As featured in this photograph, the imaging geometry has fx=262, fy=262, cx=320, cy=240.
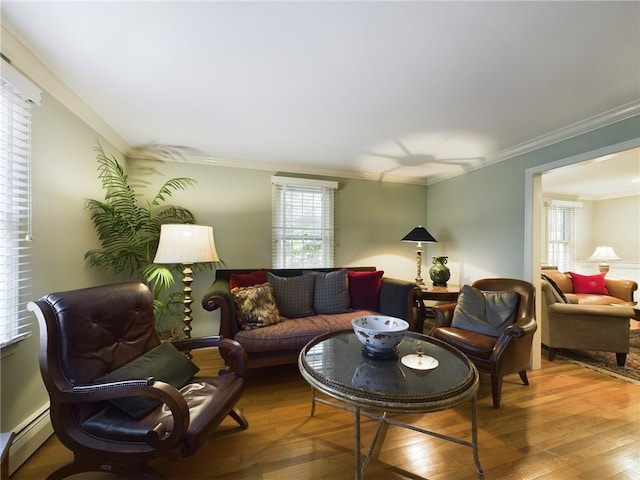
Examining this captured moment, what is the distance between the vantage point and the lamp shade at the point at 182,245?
7.45ft

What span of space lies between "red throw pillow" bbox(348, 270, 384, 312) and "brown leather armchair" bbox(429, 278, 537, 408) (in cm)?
66

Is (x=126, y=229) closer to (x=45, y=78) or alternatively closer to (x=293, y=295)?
(x=45, y=78)

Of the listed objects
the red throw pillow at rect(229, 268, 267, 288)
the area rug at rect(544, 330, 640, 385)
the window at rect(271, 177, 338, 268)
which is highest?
the window at rect(271, 177, 338, 268)

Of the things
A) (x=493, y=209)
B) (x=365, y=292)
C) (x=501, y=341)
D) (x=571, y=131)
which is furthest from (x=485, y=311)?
(x=571, y=131)

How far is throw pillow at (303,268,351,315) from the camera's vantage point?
2.86m

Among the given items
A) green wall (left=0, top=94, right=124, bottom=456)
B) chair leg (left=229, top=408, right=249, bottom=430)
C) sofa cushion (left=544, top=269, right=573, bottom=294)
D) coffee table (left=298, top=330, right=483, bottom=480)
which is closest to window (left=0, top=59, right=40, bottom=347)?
green wall (left=0, top=94, right=124, bottom=456)

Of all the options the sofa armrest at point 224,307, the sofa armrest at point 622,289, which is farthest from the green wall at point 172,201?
the sofa armrest at point 622,289

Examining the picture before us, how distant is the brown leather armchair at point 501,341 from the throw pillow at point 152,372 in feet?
6.91

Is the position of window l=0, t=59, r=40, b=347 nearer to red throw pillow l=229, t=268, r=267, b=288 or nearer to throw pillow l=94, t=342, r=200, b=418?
throw pillow l=94, t=342, r=200, b=418

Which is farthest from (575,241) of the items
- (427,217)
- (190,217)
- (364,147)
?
(190,217)

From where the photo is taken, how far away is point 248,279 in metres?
2.75

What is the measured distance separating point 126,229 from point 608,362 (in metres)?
5.02

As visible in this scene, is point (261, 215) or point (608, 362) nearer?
point (608, 362)

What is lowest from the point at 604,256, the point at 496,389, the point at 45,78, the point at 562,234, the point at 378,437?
the point at 378,437
